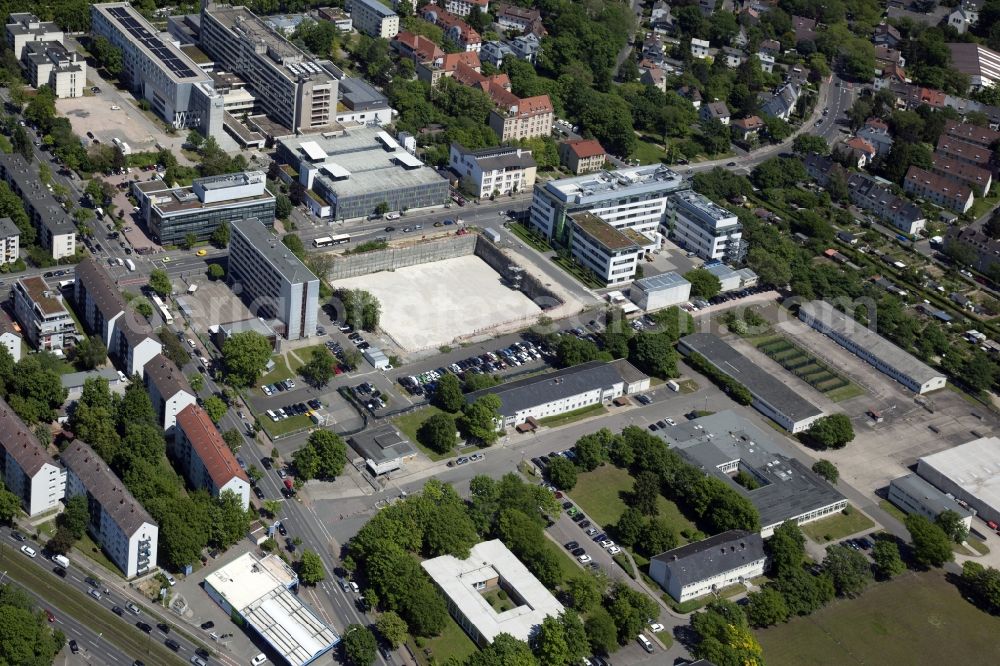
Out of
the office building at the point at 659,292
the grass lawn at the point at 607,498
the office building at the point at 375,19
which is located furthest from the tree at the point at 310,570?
the office building at the point at 375,19

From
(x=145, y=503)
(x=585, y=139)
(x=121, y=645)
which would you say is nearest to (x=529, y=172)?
(x=585, y=139)

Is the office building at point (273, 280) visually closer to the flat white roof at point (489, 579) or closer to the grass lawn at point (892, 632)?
the flat white roof at point (489, 579)

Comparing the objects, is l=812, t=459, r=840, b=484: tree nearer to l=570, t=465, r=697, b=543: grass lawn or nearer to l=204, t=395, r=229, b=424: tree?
l=570, t=465, r=697, b=543: grass lawn

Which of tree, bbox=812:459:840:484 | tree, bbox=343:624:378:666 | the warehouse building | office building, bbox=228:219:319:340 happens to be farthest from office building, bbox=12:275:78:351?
the warehouse building

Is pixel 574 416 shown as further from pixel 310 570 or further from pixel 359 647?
pixel 359 647

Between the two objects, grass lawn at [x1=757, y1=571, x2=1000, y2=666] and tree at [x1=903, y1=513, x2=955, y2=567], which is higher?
tree at [x1=903, y1=513, x2=955, y2=567]

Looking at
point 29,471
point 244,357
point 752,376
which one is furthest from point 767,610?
point 29,471
